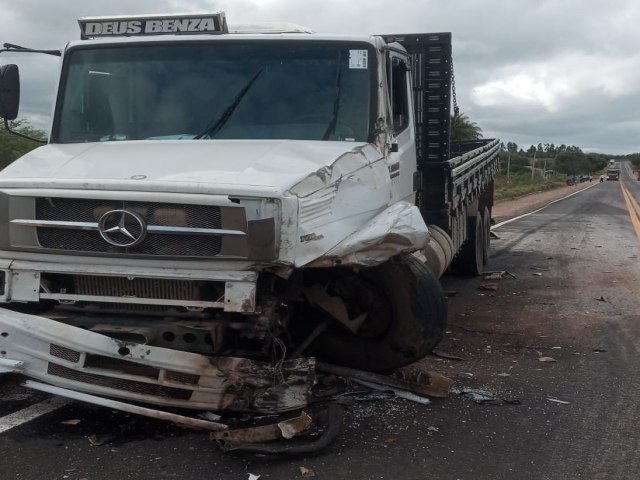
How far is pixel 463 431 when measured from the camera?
478 centimetres

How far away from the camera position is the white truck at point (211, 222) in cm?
431

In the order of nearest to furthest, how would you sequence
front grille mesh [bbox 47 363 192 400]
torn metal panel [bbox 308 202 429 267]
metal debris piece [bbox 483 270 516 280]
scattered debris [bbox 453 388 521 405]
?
front grille mesh [bbox 47 363 192 400] → torn metal panel [bbox 308 202 429 267] → scattered debris [bbox 453 388 521 405] → metal debris piece [bbox 483 270 516 280]

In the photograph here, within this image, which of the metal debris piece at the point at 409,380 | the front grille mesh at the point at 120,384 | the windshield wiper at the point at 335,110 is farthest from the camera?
the windshield wiper at the point at 335,110

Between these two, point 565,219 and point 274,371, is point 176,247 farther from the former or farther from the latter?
point 565,219

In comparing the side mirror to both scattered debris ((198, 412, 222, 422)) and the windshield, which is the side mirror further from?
scattered debris ((198, 412, 222, 422))

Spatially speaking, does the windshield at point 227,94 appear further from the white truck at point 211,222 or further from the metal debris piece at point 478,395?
the metal debris piece at point 478,395

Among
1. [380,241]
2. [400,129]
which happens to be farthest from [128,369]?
[400,129]

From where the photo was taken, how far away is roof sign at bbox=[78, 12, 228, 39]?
19.6ft

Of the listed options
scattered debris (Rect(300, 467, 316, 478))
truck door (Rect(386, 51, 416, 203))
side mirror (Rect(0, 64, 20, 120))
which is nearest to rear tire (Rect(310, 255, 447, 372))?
truck door (Rect(386, 51, 416, 203))

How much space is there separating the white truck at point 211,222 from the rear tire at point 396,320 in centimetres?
1

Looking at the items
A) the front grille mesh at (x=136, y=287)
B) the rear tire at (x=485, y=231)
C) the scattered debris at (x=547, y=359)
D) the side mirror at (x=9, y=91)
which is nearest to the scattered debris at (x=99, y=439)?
the front grille mesh at (x=136, y=287)

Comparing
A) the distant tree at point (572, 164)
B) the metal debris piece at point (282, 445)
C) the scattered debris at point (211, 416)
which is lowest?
the scattered debris at point (211, 416)

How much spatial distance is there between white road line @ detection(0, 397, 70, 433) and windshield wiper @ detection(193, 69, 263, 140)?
2089 millimetres

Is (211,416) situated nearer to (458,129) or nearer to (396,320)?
(396,320)
